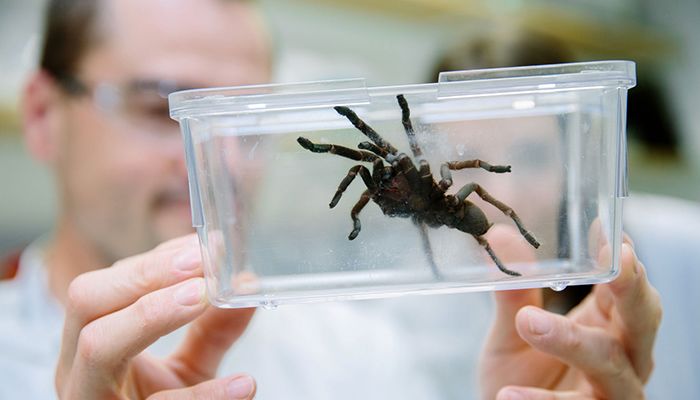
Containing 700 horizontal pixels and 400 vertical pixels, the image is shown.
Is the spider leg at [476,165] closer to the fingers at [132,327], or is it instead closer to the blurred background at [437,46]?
the fingers at [132,327]

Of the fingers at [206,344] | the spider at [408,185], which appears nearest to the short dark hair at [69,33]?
the fingers at [206,344]

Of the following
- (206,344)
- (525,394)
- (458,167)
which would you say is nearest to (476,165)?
(458,167)

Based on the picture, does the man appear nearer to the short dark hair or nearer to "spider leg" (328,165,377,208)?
the short dark hair

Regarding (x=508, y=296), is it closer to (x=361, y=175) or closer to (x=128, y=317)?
(x=361, y=175)

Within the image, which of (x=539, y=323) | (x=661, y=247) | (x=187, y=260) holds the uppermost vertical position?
(x=187, y=260)

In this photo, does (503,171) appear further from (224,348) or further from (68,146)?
(68,146)
